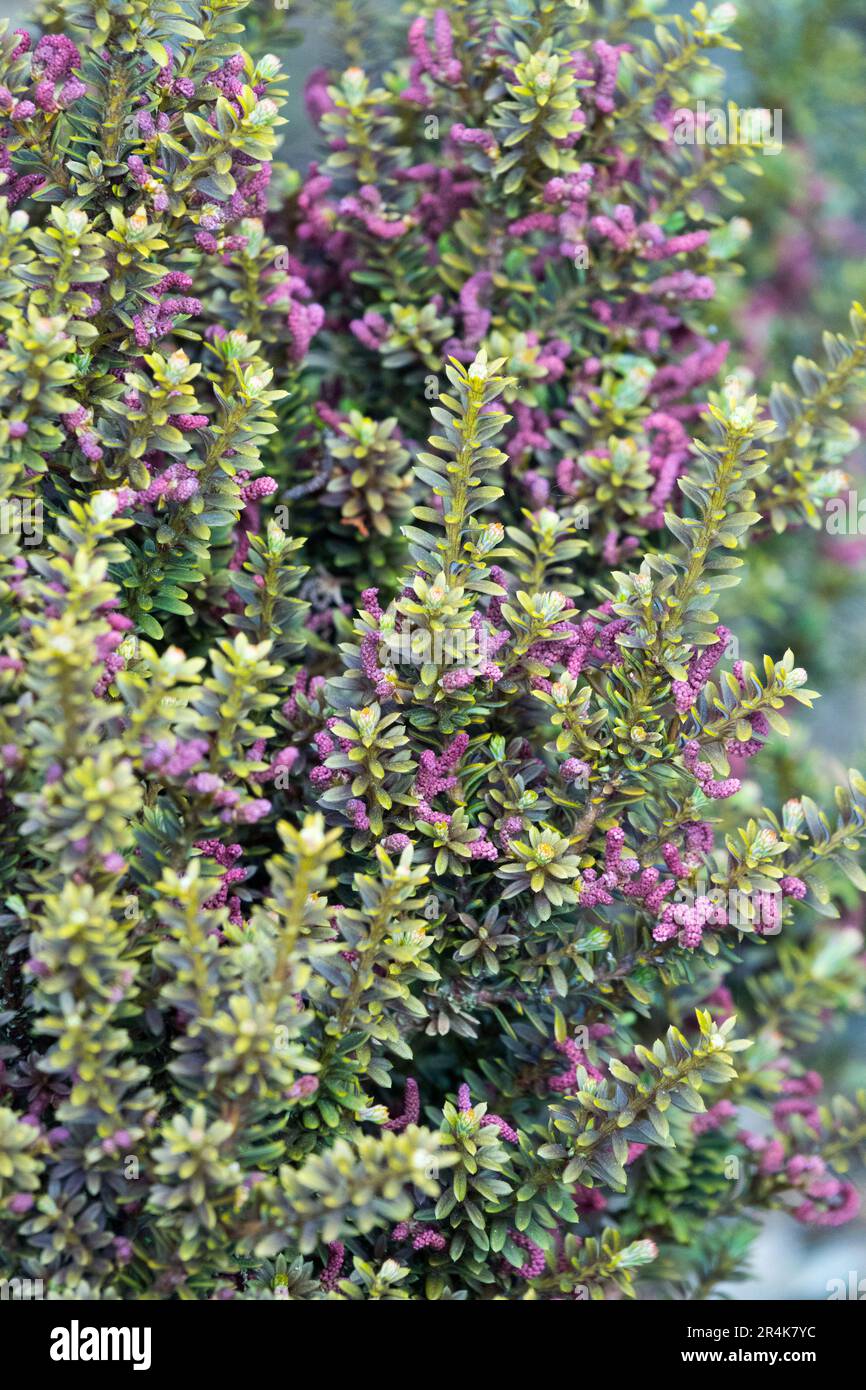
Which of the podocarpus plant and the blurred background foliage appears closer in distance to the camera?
the podocarpus plant

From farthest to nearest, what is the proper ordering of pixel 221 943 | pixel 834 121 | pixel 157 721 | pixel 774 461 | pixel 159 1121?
pixel 834 121 → pixel 774 461 → pixel 221 943 → pixel 159 1121 → pixel 157 721

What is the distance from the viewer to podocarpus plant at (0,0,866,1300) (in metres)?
1.97

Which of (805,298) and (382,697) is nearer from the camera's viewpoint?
(382,697)

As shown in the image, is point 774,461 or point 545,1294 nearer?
point 545,1294

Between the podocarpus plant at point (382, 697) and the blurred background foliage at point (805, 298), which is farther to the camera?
the blurred background foliage at point (805, 298)

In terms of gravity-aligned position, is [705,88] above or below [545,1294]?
above

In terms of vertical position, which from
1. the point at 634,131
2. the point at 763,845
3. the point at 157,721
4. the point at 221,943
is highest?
the point at 634,131

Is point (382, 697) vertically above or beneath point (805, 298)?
beneath

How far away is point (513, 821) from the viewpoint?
2312 mm

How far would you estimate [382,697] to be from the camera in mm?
2273

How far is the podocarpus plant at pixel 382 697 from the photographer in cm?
197

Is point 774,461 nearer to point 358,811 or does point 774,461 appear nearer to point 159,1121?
point 358,811

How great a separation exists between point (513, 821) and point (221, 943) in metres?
0.58

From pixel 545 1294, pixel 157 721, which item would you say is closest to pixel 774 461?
pixel 157 721
